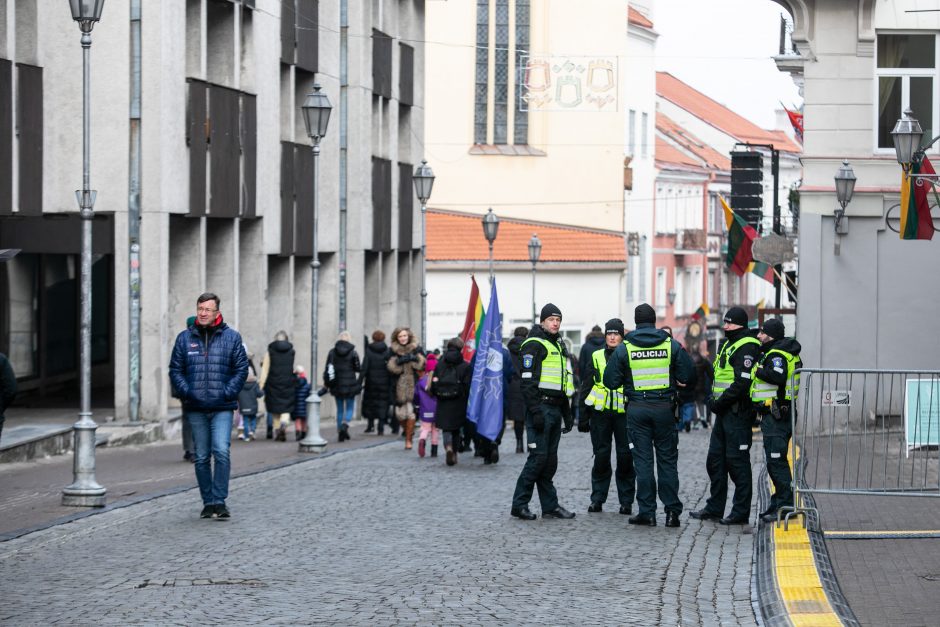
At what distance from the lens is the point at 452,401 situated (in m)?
20.3

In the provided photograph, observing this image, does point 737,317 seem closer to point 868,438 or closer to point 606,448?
point 868,438

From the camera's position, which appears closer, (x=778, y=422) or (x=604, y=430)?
(x=778, y=422)

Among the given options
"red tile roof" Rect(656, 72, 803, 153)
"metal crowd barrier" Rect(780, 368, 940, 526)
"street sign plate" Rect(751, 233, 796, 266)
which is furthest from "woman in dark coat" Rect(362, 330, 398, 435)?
"red tile roof" Rect(656, 72, 803, 153)

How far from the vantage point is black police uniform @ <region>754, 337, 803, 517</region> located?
43.3 ft

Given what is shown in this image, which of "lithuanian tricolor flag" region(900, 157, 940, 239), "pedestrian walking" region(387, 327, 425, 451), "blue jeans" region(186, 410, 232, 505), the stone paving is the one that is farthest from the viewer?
"pedestrian walking" region(387, 327, 425, 451)

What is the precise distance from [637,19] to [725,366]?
2346 inches

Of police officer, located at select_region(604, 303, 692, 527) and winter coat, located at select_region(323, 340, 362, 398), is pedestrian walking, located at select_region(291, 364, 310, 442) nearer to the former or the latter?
winter coat, located at select_region(323, 340, 362, 398)

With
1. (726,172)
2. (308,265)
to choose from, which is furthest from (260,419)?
(726,172)

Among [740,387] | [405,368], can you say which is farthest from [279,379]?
[740,387]

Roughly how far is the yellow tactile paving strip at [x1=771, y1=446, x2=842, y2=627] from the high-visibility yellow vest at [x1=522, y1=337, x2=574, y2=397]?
2.09m

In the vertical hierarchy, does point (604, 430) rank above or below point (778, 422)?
below

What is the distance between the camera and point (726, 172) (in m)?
82.9

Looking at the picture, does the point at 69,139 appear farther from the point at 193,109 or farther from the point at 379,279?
the point at 379,279

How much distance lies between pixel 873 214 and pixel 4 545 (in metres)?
16.5
